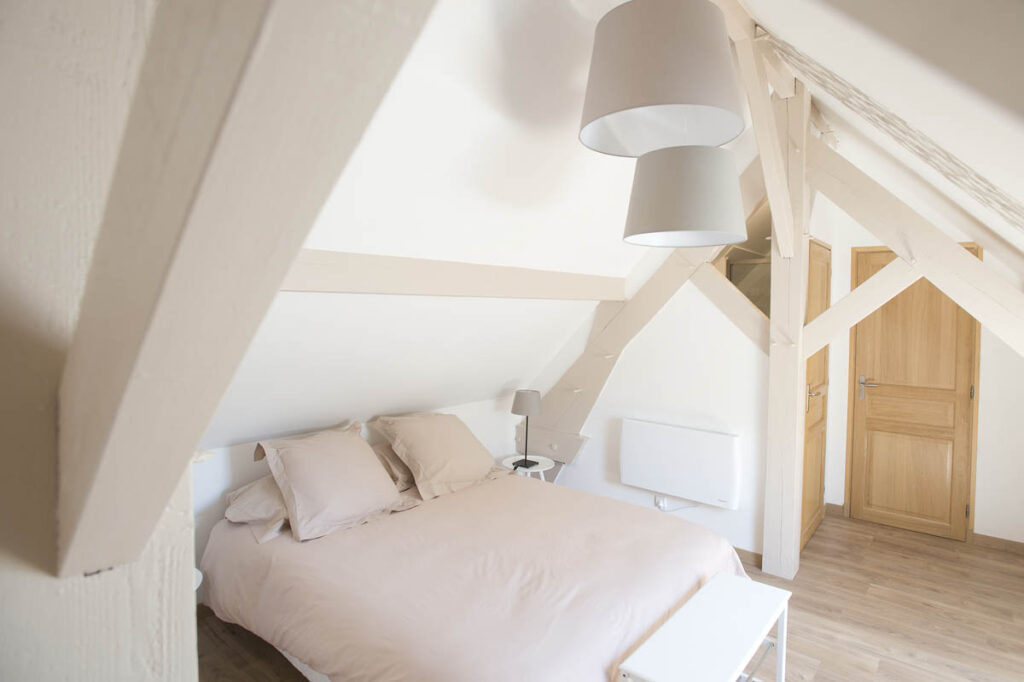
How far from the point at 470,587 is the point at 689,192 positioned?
1703 millimetres

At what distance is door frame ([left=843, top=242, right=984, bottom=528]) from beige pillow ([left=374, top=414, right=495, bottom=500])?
291cm

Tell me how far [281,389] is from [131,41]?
2.70 m

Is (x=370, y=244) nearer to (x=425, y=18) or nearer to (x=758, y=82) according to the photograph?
(x=758, y=82)

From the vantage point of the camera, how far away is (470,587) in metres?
2.27

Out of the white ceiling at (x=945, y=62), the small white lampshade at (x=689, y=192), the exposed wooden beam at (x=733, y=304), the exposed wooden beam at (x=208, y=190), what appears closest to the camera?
the exposed wooden beam at (x=208, y=190)

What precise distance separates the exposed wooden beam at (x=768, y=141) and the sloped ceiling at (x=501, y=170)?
11.5 inches

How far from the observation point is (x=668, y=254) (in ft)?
13.0

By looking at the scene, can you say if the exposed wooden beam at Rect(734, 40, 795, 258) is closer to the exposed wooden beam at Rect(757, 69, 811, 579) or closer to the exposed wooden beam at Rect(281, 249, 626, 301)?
the exposed wooden beam at Rect(757, 69, 811, 579)

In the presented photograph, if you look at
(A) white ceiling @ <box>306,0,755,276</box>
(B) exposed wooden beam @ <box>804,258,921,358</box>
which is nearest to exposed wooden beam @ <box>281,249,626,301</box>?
(A) white ceiling @ <box>306,0,755,276</box>

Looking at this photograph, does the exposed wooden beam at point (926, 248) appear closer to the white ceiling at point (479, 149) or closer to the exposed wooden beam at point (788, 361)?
the exposed wooden beam at point (788, 361)

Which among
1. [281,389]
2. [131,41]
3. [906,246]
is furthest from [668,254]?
[131,41]

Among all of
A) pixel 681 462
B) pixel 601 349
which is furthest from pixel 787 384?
pixel 601 349

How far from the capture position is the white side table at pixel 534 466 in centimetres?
414

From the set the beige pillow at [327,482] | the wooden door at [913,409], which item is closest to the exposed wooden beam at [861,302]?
the wooden door at [913,409]
